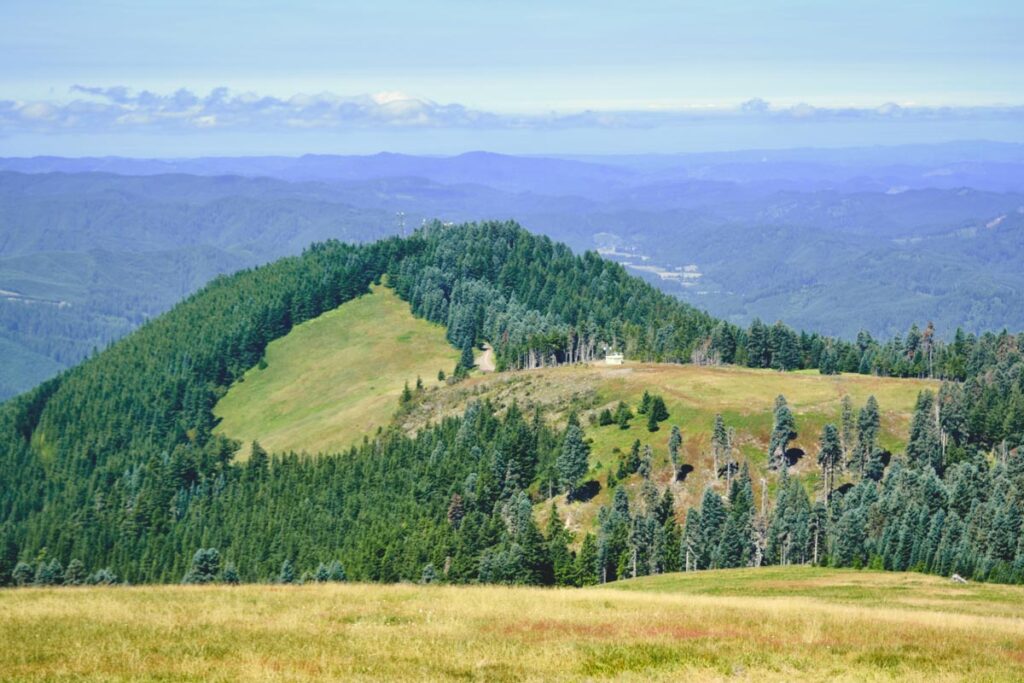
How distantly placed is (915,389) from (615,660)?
429 ft

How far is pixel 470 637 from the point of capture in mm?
36031

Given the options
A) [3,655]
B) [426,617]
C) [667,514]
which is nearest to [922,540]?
[667,514]

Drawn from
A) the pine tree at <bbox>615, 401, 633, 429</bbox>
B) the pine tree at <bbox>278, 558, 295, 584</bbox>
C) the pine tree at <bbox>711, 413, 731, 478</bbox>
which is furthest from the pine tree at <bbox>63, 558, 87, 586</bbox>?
the pine tree at <bbox>711, 413, 731, 478</bbox>

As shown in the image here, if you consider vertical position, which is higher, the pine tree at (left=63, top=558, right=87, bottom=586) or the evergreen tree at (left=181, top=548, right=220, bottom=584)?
the evergreen tree at (left=181, top=548, right=220, bottom=584)

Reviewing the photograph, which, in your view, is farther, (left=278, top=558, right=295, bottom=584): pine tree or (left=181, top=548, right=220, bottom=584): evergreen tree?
(left=278, top=558, right=295, bottom=584): pine tree

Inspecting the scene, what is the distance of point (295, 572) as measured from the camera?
12081 cm

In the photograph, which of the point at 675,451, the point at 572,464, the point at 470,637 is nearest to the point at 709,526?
the point at 572,464

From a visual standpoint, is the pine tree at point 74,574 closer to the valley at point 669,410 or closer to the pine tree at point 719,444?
the valley at point 669,410

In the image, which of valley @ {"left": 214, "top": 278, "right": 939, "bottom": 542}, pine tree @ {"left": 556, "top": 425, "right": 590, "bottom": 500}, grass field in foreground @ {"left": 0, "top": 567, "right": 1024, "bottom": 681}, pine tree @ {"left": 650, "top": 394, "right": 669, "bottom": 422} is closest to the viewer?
A: grass field in foreground @ {"left": 0, "top": 567, "right": 1024, "bottom": 681}

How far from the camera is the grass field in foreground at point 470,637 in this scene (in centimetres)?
3117

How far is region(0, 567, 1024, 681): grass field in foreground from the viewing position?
102 ft

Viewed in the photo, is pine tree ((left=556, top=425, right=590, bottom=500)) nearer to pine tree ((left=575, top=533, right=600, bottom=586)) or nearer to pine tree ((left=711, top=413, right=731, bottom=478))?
pine tree ((left=711, top=413, right=731, bottom=478))

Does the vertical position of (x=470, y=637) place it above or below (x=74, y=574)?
above

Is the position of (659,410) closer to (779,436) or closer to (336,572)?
(779,436)
